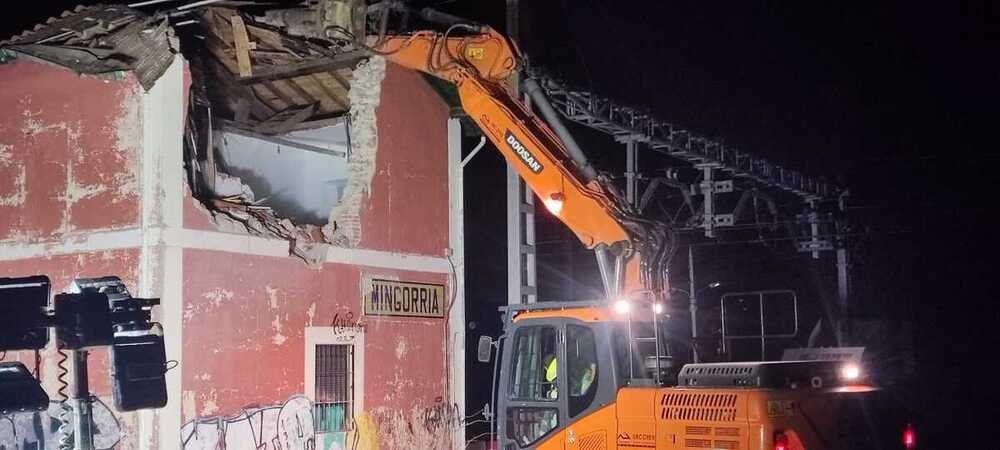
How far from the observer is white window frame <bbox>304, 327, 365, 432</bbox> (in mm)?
12227

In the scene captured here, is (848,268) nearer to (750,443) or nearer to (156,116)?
(750,443)

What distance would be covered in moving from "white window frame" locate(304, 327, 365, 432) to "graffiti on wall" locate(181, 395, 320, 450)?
0.29 meters

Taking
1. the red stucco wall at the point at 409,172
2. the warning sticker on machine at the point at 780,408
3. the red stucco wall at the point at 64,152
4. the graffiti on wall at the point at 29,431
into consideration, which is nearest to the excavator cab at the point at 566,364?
the warning sticker on machine at the point at 780,408

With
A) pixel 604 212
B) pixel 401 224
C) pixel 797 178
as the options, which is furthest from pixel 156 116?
pixel 797 178

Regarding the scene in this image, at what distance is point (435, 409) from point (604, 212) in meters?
4.86

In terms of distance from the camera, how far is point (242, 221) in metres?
11.7

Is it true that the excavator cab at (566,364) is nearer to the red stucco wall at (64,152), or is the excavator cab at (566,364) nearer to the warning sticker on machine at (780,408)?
the warning sticker on machine at (780,408)

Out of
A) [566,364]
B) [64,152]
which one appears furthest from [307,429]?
[64,152]

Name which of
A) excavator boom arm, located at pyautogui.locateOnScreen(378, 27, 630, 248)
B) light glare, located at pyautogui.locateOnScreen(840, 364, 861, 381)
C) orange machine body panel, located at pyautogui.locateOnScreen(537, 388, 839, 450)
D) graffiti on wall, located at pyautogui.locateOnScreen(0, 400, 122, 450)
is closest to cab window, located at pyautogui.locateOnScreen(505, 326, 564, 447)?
orange machine body panel, located at pyautogui.locateOnScreen(537, 388, 839, 450)

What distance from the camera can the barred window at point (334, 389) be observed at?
487 inches

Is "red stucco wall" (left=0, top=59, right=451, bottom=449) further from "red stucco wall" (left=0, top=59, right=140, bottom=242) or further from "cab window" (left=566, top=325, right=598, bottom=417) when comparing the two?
"cab window" (left=566, top=325, right=598, bottom=417)

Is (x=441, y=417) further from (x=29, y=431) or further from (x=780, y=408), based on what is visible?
(x=29, y=431)

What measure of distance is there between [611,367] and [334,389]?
14.1 ft

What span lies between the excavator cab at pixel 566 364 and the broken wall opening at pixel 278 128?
3526 millimetres
